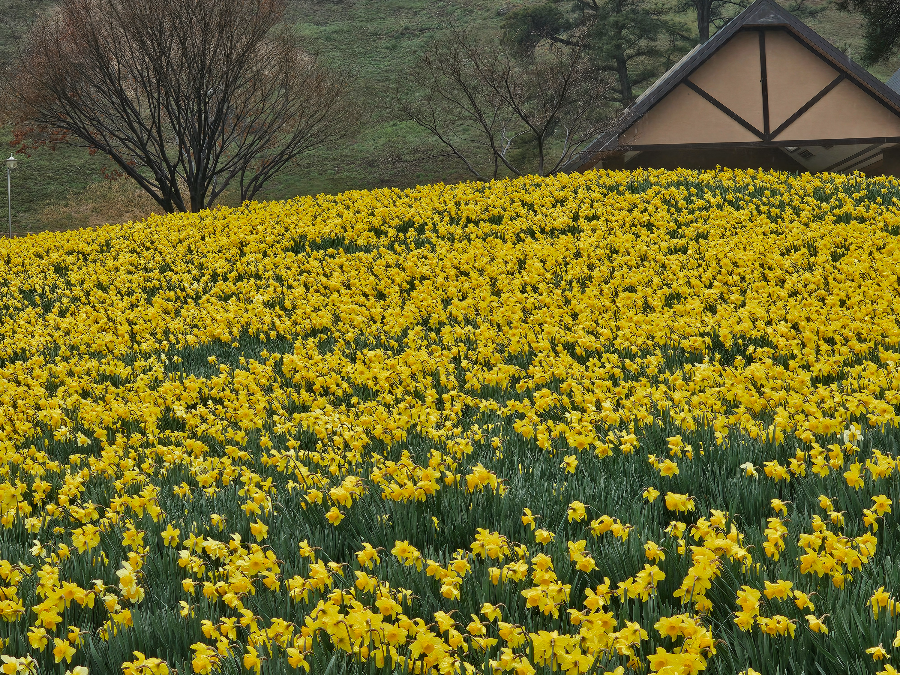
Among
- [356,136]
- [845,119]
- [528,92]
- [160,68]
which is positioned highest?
[356,136]

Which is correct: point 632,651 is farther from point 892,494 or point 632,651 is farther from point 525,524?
point 892,494

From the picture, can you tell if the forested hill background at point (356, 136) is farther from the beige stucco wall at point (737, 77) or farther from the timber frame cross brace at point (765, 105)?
the beige stucco wall at point (737, 77)

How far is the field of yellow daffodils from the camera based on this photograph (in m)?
2.36

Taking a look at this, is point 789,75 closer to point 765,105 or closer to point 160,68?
point 765,105

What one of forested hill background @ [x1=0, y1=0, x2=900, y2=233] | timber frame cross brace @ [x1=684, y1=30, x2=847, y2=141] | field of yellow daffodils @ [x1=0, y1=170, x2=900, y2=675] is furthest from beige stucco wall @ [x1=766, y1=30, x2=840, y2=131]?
forested hill background @ [x1=0, y1=0, x2=900, y2=233]

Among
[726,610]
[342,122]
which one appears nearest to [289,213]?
[726,610]

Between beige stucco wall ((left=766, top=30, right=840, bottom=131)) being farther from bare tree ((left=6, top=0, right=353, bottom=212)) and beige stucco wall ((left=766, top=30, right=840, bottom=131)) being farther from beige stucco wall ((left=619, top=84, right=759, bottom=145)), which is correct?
bare tree ((left=6, top=0, right=353, bottom=212))

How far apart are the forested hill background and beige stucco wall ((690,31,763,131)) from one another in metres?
18.1

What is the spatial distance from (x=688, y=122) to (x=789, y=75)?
8.56 ft

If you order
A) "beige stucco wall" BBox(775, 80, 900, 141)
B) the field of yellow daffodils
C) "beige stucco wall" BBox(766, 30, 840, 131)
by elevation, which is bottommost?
the field of yellow daffodils

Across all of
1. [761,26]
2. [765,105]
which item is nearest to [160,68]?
[761,26]

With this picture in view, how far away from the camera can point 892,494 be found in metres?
3.31

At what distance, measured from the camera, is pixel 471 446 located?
4.18m

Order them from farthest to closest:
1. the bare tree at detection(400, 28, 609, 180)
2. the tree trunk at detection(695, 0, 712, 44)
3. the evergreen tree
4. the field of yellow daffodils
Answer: the tree trunk at detection(695, 0, 712, 44)
the evergreen tree
the bare tree at detection(400, 28, 609, 180)
the field of yellow daffodils
